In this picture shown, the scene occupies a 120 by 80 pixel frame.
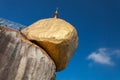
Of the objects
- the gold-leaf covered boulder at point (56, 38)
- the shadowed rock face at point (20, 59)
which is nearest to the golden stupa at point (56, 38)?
the gold-leaf covered boulder at point (56, 38)

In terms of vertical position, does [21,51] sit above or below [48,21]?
below

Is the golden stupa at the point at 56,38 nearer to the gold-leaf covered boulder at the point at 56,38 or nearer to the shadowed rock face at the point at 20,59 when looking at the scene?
the gold-leaf covered boulder at the point at 56,38

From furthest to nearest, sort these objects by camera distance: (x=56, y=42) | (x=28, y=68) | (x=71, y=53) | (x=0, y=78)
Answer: (x=71, y=53), (x=56, y=42), (x=28, y=68), (x=0, y=78)

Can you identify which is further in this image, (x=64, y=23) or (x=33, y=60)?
(x=64, y=23)

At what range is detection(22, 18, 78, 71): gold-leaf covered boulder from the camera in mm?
8828

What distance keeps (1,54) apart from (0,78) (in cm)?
73

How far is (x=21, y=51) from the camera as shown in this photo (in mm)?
8203

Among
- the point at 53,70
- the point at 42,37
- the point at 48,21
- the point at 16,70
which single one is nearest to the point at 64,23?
the point at 48,21

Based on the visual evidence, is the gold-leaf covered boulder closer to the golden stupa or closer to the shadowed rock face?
the golden stupa

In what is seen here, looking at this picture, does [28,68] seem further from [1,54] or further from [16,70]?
[1,54]

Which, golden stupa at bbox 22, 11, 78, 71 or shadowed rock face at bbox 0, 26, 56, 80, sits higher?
golden stupa at bbox 22, 11, 78, 71

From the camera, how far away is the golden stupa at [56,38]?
883 cm

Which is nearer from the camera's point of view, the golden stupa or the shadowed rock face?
the shadowed rock face

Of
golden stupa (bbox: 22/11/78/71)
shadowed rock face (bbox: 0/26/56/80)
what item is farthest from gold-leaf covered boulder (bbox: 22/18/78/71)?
shadowed rock face (bbox: 0/26/56/80)
